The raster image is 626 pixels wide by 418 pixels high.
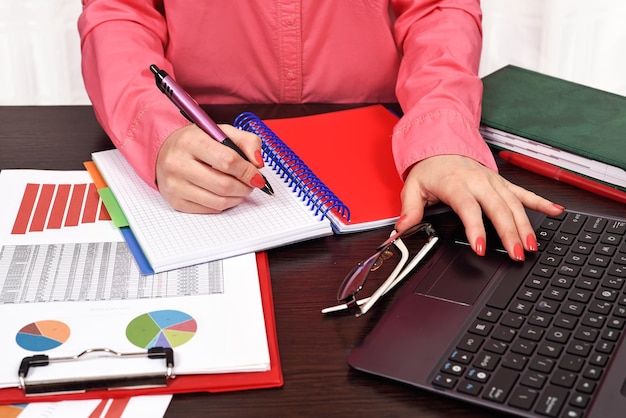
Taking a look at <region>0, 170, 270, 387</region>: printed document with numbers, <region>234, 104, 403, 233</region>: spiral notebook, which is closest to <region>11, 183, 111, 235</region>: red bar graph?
<region>0, 170, 270, 387</region>: printed document with numbers

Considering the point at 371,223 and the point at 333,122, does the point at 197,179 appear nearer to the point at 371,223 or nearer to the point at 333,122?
the point at 371,223

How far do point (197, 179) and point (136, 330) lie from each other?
0.24 m

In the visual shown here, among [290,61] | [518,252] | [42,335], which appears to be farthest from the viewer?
[290,61]

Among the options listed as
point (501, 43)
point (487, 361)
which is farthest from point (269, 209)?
point (501, 43)

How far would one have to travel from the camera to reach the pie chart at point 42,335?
732 mm

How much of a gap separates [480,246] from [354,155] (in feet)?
0.96

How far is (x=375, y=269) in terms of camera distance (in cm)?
87

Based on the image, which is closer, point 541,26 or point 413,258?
point 413,258

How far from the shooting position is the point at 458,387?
670mm

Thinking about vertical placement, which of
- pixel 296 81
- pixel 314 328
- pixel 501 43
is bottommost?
pixel 501 43

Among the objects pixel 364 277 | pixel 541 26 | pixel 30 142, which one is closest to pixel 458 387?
pixel 364 277

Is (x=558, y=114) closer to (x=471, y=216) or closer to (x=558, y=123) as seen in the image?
(x=558, y=123)

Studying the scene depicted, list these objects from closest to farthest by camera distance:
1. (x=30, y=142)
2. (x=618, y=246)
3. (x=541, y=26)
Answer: (x=618, y=246)
(x=30, y=142)
(x=541, y=26)

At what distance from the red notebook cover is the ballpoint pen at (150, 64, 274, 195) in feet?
0.38
